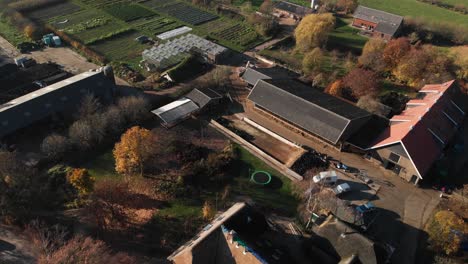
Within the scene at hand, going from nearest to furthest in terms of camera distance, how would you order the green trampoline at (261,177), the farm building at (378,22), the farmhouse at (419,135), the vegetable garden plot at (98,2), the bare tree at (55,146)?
1. the farmhouse at (419,135)
2. the green trampoline at (261,177)
3. the bare tree at (55,146)
4. the farm building at (378,22)
5. the vegetable garden plot at (98,2)

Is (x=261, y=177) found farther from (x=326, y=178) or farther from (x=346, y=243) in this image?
(x=346, y=243)

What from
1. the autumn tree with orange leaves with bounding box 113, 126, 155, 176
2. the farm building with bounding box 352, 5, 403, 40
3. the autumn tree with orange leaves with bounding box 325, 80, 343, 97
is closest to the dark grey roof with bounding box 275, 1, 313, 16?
the farm building with bounding box 352, 5, 403, 40

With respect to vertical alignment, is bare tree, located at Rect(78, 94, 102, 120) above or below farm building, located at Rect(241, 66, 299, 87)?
below

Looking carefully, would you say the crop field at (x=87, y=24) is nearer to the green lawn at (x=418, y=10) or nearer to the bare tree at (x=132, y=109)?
the bare tree at (x=132, y=109)

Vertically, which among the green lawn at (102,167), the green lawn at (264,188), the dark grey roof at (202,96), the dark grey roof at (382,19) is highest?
the dark grey roof at (382,19)

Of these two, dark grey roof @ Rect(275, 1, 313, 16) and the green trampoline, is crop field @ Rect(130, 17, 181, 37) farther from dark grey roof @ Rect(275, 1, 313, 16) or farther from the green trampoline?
the green trampoline

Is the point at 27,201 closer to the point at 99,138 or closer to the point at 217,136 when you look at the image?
the point at 99,138

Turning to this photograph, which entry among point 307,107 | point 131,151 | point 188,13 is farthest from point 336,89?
point 188,13

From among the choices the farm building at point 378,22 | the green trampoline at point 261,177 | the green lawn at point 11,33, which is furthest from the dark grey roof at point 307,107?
the green lawn at point 11,33
